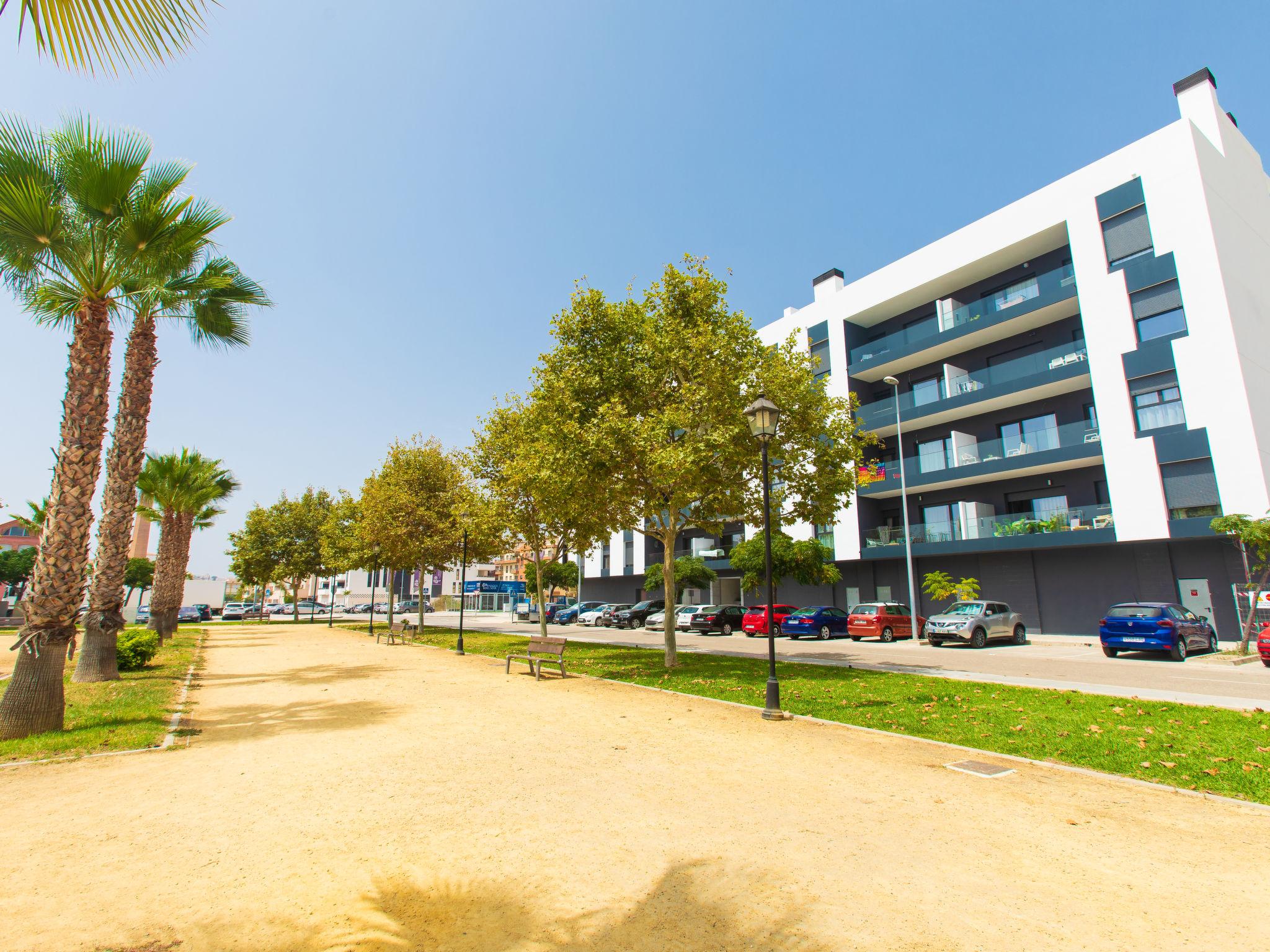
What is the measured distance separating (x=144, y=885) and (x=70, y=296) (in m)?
10.7

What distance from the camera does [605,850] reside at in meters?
4.56

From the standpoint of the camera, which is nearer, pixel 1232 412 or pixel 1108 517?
pixel 1232 412

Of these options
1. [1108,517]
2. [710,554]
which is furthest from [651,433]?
[710,554]

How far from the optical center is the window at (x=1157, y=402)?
2330 cm

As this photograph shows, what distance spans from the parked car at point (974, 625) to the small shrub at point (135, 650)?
2419 centimetres

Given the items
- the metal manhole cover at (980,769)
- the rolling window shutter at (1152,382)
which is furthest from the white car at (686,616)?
the metal manhole cover at (980,769)

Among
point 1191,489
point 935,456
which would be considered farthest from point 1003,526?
point 1191,489

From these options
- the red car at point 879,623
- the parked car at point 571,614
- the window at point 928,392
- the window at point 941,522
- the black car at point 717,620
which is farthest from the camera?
the parked car at point 571,614

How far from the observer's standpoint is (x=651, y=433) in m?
14.1

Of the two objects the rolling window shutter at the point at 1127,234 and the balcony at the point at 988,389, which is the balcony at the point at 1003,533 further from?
the rolling window shutter at the point at 1127,234

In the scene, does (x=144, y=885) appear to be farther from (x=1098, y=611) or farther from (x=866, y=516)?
(x=866, y=516)

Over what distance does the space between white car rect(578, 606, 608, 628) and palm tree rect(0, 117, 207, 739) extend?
101 ft

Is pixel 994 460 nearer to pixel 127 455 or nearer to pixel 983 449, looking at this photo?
pixel 983 449

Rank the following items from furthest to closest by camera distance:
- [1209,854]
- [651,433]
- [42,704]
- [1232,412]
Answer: [1232,412], [651,433], [42,704], [1209,854]
